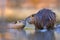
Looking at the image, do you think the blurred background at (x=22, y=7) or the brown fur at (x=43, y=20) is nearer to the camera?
the brown fur at (x=43, y=20)

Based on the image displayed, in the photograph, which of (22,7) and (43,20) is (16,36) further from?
(22,7)

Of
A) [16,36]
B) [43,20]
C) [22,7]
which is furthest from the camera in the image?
[22,7]

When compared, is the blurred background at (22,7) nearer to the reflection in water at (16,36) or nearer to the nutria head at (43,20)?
the nutria head at (43,20)

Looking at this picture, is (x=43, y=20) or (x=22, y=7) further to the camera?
(x=22, y=7)

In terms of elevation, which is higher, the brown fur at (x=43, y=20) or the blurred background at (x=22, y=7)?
the blurred background at (x=22, y=7)

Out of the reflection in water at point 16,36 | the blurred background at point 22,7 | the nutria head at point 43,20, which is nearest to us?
the reflection in water at point 16,36

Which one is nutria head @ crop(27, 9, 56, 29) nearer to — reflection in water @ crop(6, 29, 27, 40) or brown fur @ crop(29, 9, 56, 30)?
brown fur @ crop(29, 9, 56, 30)

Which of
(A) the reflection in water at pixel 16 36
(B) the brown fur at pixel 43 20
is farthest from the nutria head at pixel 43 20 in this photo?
(A) the reflection in water at pixel 16 36

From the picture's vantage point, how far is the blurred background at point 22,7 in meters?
2.20

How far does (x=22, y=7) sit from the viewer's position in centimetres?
224

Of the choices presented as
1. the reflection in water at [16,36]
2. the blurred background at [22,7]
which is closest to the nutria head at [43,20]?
the blurred background at [22,7]

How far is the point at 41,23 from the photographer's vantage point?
70.2 inches

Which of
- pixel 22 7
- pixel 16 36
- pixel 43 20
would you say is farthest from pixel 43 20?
pixel 16 36

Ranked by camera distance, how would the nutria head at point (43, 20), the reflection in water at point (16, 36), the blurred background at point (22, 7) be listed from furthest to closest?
the blurred background at point (22, 7)
the nutria head at point (43, 20)
the reflection in water at point (16, 36)
